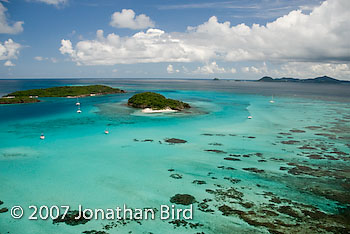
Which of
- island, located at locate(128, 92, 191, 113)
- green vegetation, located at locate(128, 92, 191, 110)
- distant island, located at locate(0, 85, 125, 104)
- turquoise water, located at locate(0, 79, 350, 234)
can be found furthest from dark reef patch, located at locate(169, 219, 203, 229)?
distant island, located at locate(0, 85, 125, 104)

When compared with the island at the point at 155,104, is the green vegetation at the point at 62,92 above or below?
above

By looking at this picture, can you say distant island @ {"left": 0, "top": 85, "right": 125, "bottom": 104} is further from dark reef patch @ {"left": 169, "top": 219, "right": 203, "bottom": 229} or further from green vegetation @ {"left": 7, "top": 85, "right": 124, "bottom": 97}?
dark reef patch @ {"left": 169, "top": 219, "right": 203, "bottom": 229}

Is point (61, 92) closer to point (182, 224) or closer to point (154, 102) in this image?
point (154, 102)

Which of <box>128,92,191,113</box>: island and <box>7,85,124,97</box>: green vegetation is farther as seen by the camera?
<box>7,85,124,97</box>: green vegetation

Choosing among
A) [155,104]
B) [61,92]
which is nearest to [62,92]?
[61,92]

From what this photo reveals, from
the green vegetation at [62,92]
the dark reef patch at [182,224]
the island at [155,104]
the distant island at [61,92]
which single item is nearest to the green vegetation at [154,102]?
the island at [155,104]

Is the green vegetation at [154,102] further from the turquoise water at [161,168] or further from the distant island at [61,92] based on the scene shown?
the distant island at [61,92]

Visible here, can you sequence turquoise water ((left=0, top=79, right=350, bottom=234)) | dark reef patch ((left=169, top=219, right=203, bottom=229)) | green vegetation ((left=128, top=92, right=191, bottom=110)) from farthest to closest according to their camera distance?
green vegetation ((left=128, top=92, right=191, bottom=110)) < turquoise water ((left=0, top=79, right=350, bottom=234)) < dark reef patch ((left=169, top=219, right=203, bottom=229))

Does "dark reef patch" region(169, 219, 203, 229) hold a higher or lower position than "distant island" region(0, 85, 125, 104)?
lower
